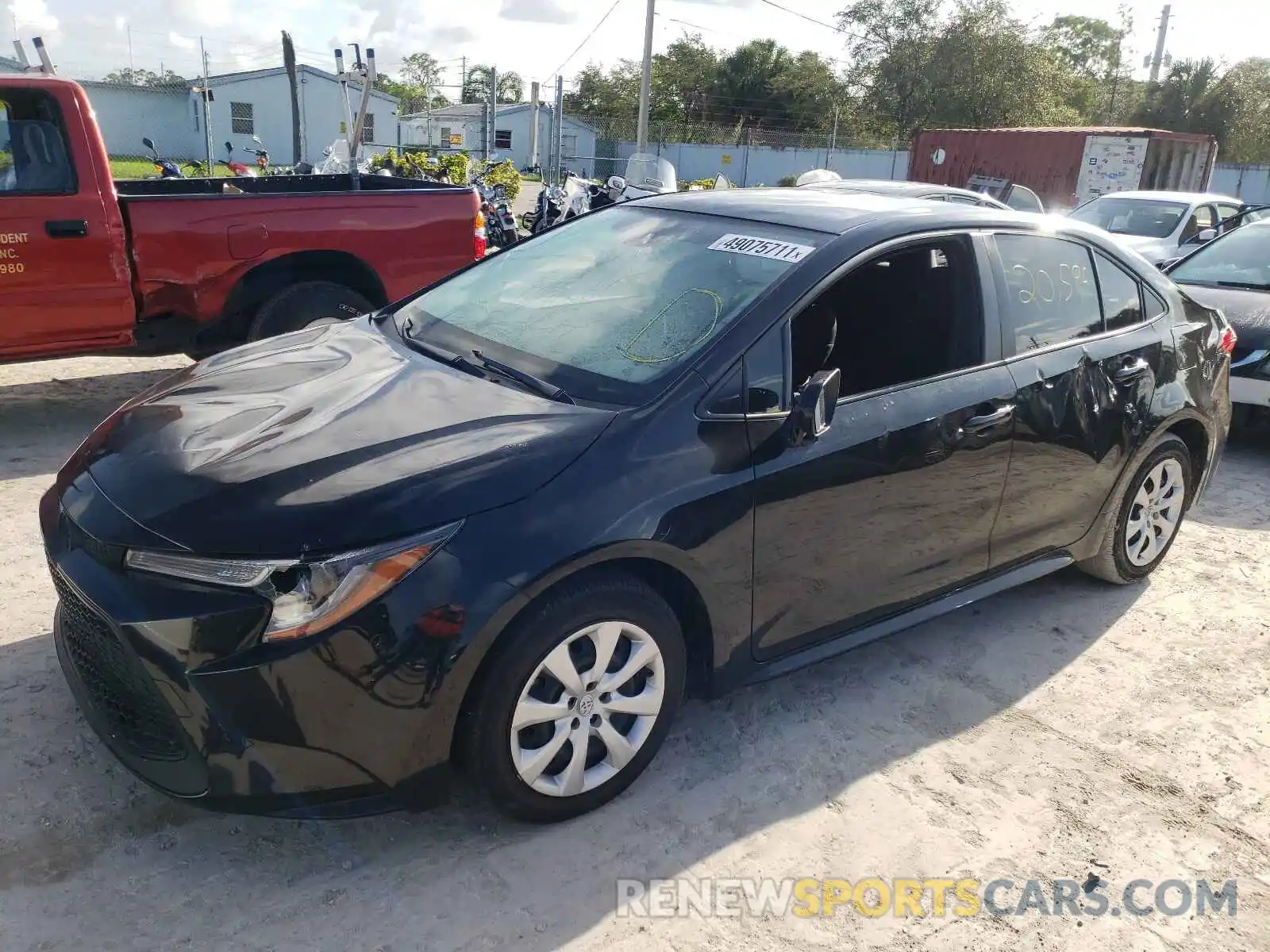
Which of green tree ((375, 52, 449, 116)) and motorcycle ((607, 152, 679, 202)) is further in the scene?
green tree ((375, 52, 449, 116))

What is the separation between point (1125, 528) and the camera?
14.3ft

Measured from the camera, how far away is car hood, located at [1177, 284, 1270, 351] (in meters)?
6.56

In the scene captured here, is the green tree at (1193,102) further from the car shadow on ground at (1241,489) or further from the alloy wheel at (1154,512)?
the alloy wheel at (1154,512)

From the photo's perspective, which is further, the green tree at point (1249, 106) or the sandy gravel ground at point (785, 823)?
the green tree at point (1249, 106)

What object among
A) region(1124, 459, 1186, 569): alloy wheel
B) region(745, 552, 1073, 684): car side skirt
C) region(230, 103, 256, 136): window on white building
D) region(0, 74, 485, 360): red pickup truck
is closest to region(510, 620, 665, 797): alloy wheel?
region(745, 552, 1073, 684): car side skirt

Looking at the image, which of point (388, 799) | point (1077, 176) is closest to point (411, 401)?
point (388, 799)

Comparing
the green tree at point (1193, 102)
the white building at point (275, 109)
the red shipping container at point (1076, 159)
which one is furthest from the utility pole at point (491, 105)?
the green tree at point (1193, 102)

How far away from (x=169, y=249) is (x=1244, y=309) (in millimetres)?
6854

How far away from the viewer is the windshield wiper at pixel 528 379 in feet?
9.57

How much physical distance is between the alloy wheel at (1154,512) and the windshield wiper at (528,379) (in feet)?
8.97

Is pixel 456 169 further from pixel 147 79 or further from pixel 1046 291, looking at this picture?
pixel 147 79

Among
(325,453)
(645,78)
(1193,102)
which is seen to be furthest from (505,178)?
(1193,102)

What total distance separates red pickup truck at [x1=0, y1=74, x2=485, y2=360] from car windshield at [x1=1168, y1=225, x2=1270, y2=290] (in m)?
5.36

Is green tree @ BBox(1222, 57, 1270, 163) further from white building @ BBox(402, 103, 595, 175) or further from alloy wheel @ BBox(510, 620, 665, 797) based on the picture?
alloy wheel @ BBox(510, 620, 665, 797)
